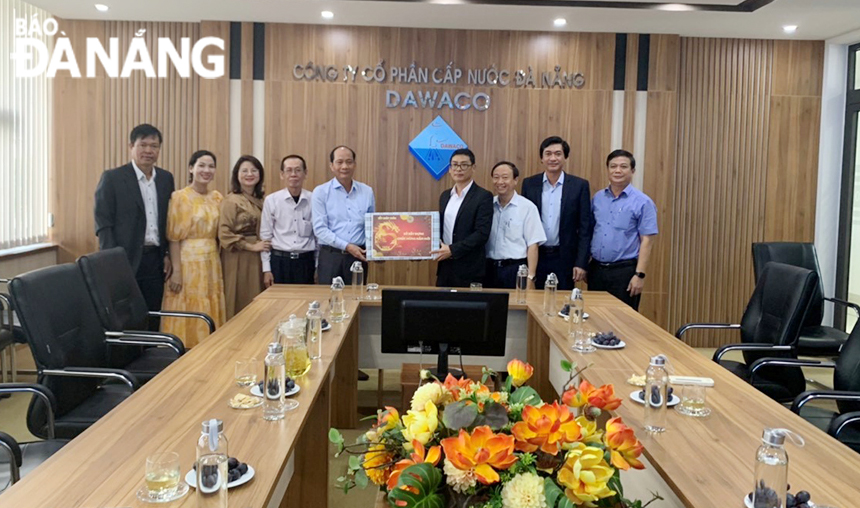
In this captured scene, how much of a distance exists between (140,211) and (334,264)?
1.49 metres

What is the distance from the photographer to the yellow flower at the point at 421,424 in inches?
48.3

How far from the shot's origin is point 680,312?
A: 716 cm

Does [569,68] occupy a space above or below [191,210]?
above

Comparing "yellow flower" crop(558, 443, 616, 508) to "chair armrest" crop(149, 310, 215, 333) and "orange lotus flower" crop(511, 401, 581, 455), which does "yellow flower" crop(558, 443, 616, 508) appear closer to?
"orange lotus flower" crop(511, 401, 581, 455)

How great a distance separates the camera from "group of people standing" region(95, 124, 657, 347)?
530 cm

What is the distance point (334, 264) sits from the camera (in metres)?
5.43

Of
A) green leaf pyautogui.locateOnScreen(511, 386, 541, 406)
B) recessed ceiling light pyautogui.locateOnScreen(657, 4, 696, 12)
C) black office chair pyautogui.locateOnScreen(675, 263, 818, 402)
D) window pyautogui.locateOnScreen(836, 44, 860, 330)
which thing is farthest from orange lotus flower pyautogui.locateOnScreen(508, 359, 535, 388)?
window pyautogui.locateOnScreen(836, 44, 860, 330)

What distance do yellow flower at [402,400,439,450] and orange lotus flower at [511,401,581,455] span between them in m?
0.14

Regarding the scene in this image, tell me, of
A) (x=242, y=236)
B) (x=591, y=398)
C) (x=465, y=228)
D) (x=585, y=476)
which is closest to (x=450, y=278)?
(x=465, y=228)

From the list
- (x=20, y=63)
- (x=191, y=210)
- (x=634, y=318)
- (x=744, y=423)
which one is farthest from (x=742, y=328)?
(x=20, y=63)

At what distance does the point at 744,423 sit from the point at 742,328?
2195mm

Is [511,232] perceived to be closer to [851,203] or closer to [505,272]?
[505,272]

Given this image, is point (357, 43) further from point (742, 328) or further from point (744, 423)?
point (744, 423)

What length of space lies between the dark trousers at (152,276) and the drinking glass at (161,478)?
13.2 ft
